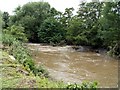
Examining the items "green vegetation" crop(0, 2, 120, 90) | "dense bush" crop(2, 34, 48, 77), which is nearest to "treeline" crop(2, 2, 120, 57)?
"green vegetation" crop(0, 2, 120, 90)

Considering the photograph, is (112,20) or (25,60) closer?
(25,60)

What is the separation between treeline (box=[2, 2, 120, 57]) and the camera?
1305cm

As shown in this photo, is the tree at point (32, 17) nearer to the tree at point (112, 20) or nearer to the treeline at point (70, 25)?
the treeline at point (70, 25)

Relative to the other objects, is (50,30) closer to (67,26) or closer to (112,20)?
(67,26)

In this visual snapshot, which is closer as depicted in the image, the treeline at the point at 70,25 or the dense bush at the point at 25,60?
the dense bush at the point at 25,60

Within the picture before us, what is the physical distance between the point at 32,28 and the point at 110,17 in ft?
36.2

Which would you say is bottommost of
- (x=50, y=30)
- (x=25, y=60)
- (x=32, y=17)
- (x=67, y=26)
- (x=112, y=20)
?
(x=25, y=60)

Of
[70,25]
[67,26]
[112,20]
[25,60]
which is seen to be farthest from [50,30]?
[25,60]

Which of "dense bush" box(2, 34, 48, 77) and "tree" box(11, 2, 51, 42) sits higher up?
"tree" box(11, 2, 51, 42)

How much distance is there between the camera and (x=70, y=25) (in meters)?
19.4

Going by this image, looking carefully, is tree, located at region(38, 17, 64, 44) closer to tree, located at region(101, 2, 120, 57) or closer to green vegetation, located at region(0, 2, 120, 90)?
green vegetation, located at region(0, 2, 120, 90)

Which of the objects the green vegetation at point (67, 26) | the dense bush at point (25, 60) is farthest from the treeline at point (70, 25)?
the dense bush at point (25, 60)

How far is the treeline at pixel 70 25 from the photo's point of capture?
1305cm

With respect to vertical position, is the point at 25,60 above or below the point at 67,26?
below
